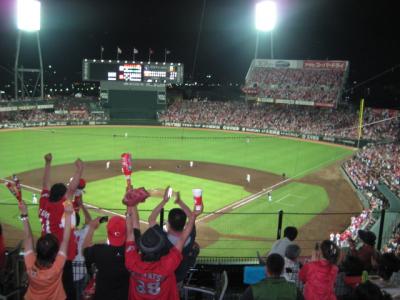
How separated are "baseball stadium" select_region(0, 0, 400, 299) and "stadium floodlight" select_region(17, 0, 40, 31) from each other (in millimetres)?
10301

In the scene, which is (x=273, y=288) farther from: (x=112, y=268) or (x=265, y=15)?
(x=265, y=15)

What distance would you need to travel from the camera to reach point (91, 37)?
92.9 meters

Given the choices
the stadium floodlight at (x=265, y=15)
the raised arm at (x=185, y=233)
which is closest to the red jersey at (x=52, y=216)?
the raised arm at (x=185, y=233)

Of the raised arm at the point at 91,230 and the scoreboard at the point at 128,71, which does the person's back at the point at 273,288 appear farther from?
the scoreboard at the point at 128,71

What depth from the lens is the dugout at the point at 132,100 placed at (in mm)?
62938

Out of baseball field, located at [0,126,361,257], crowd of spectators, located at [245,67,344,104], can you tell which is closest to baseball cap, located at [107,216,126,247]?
baseball field, located at [0,126,361,257]

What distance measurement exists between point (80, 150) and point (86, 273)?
115ft

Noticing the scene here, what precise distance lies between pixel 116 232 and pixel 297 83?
58.5 m

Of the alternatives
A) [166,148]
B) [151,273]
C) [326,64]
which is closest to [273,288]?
[151,273]

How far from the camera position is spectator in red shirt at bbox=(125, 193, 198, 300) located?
4125mm

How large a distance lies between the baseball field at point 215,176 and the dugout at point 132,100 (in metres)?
9.46

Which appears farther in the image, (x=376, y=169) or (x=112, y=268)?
(x=376, y=169)

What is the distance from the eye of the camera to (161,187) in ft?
87.5

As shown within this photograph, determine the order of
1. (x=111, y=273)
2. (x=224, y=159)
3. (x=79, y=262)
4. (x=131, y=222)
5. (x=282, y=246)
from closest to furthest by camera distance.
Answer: (x=111, y=273) → (x=131, y=222) → (x=79, y=262) → (x=282, y=246) → (x=224, y=159)
